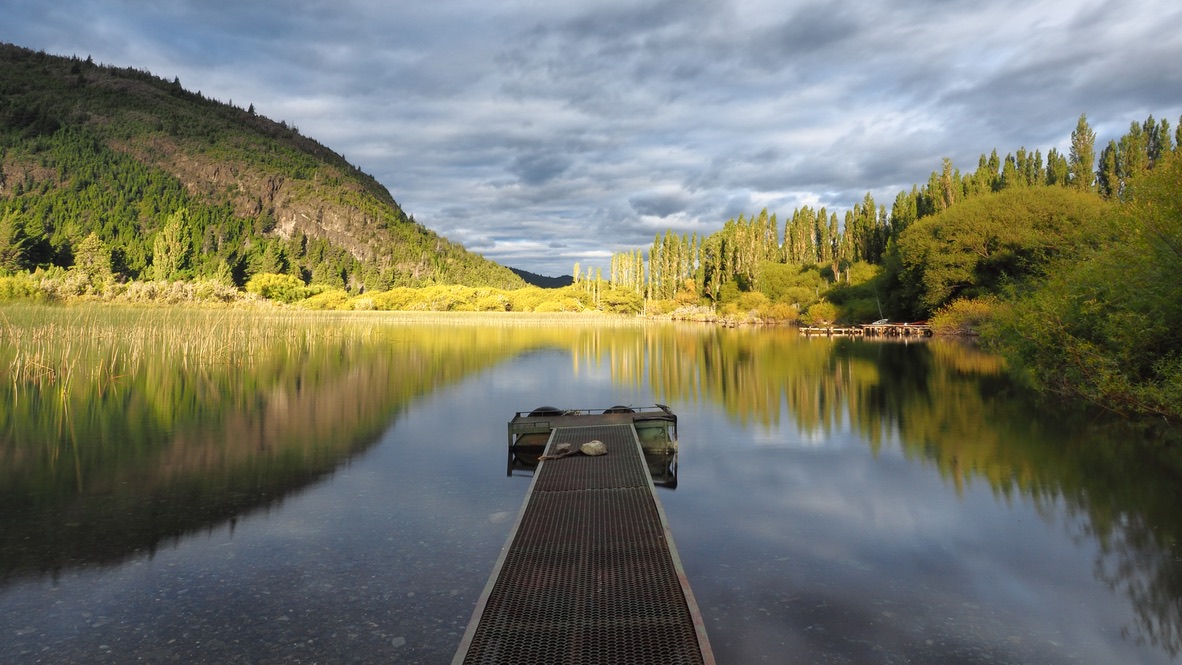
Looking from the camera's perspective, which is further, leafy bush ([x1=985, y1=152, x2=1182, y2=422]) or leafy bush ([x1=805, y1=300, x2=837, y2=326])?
leafy bush ([x1=805, y1=300, x2=837, y2=326])

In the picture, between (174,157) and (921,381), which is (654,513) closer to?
(921,381)

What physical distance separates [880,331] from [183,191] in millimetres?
132380

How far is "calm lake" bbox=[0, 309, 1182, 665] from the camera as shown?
5.14 metres

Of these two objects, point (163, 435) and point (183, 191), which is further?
point (183, 191)

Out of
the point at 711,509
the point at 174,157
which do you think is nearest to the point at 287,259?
the point at 174,157

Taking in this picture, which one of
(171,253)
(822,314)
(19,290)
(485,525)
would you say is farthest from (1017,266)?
(171,253)

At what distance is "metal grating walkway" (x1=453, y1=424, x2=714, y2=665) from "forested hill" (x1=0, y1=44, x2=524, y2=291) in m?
84.5

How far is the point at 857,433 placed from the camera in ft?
45.3

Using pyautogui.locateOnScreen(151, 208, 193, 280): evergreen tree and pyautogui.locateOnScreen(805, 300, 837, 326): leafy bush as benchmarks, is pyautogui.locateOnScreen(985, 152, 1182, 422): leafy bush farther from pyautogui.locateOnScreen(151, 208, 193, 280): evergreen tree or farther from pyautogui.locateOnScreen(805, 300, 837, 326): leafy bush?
pyautogui.locateOnScreen(151, 208, 193, 280): evergreen tree

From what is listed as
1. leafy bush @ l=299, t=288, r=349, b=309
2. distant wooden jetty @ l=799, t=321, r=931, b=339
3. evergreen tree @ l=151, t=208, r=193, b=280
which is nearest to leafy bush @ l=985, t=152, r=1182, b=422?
distant wooden jetty @ l=799, t=321, r=931, b=339

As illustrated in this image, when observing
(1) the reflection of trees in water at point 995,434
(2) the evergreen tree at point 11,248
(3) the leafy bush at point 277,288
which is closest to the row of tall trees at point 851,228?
(1) the reflection of trees in water at point 995,434

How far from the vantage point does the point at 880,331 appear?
50.9 m

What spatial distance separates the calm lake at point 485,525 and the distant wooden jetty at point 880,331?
3292cm

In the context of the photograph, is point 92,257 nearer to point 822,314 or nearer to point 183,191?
point 183,191
